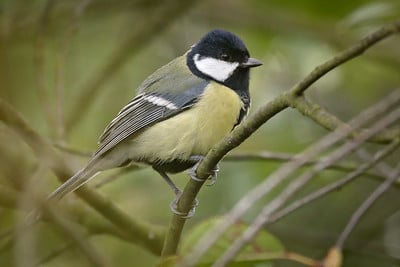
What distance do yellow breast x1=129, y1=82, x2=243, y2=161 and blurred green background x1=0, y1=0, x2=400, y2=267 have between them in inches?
16.7

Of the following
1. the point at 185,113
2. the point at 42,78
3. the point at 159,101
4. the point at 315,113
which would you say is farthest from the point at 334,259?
the point at 42,78

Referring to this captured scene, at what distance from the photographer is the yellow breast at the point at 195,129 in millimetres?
2549

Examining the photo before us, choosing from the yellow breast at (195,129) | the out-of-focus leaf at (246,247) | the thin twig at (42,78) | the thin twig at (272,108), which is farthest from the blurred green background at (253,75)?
the thin twig at (272,108)

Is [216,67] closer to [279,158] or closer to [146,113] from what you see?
[146,113]

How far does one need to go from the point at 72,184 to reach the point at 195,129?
43 centimetres

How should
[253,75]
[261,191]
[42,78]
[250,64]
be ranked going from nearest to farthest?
1. [261,191]
2. [250,64]
3. [42,78]
4. [253,75]

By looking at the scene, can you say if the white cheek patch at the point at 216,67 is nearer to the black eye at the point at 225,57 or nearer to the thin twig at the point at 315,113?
the black eye at the point at 225,57

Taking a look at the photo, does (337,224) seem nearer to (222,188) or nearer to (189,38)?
(222,188)

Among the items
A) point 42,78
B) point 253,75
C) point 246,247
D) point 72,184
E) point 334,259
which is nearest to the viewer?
point 334,259

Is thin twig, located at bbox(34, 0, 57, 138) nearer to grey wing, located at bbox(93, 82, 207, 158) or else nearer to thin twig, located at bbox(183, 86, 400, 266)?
grey wing, located at bbox(93, 82, 207, 158)

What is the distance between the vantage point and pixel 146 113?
268cm

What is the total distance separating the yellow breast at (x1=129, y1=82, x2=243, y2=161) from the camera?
2549mm

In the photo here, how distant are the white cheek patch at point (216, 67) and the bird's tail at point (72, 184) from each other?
0.56 meters

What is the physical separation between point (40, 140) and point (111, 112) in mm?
1719
